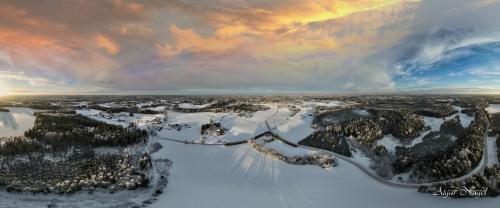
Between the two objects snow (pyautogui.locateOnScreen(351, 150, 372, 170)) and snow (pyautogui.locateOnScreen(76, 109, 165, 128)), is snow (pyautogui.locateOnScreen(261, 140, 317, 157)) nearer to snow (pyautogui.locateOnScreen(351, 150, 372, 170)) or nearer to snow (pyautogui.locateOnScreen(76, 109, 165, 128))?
snow (pyautogui.locateOnScreen(351, 150, 372, 170))

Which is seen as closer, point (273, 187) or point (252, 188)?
point (252, 188)

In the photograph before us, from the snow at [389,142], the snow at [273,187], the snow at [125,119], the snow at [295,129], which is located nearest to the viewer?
the snow at [273,187]

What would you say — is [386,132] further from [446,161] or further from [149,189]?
[149,189]

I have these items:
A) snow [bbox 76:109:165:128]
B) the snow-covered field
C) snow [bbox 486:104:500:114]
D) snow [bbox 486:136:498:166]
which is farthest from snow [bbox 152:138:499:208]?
snow [bbox 486:104:500:114]

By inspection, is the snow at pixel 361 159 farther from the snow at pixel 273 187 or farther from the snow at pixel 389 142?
the snow at pixel 389 142

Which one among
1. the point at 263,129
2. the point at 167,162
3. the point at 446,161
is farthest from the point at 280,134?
the point at 446,161

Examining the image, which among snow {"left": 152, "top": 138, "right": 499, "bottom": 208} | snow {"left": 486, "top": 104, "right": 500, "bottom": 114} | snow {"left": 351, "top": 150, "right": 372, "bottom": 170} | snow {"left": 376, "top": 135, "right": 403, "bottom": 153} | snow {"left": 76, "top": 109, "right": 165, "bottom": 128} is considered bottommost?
snow {"left": 152, "top": 138, "right": 499, "bottom": 208}

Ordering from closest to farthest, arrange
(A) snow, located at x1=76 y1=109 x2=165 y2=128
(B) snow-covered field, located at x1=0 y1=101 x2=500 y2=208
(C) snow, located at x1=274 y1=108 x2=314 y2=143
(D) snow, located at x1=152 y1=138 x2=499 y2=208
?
(B) snow-covered field, located at x1=0 y1=101 x2=500 y2=208, (D) snow, located at x1=152 y1=138 x2=499 y2=208, (C) snow, located at x1=274 y1=108 x2=314 y2=143, (A) snow, located at x1=76 y1=109 x2=165 y2=128

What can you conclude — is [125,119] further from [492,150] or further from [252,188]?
[492,150]

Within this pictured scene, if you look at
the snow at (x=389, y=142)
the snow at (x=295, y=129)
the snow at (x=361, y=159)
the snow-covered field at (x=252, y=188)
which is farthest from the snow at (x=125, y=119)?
the snow at (x=389, y=142)

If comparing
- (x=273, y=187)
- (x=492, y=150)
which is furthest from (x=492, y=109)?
(x=273, y=187)

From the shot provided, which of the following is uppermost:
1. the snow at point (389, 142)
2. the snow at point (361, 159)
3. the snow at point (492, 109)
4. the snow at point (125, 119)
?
the snow at point (492, 109)

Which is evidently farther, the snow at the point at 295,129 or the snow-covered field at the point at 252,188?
the snow at the point at 295,129
